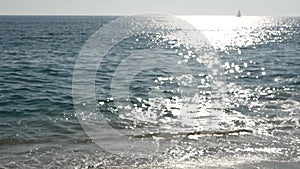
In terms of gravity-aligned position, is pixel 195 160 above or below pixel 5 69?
below

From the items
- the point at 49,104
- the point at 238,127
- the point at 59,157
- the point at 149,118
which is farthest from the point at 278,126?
the point at 49,104

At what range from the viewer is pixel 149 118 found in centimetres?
1550

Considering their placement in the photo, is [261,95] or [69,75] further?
[69,75]

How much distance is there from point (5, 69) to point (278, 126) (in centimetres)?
2155

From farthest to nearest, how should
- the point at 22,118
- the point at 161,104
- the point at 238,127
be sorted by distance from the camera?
the point at 161,104 → the point at 22,118 → the point at 238,127

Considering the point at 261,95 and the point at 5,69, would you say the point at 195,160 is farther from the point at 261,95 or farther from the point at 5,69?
the point at 5,69

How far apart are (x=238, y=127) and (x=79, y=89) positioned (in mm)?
10302

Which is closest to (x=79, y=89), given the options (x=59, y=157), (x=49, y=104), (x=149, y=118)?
(x=49, y=104)

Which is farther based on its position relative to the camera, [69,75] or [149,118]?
[69,75]

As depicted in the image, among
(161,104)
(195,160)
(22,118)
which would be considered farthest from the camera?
(161,104)

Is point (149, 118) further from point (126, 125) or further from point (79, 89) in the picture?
point (79, 89)

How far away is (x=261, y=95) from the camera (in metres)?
20.3

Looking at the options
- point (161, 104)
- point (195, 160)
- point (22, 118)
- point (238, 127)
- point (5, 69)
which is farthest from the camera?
point (5, 69)

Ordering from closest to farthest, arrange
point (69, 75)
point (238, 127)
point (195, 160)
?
point (195, 160) → point (238, 127) → point (69, 75)
